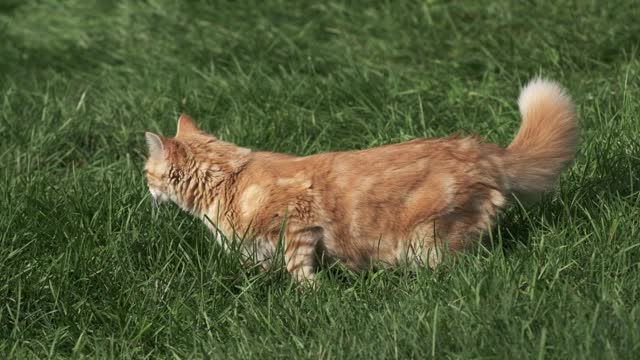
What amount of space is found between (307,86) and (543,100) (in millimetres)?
2230

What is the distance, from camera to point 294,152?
611cm

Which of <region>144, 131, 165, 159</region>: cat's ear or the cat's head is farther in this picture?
<region>144, 131, 165, 159</region>: cat's ear

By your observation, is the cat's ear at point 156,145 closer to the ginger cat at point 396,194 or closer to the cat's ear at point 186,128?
the cat's ear at point 186,128

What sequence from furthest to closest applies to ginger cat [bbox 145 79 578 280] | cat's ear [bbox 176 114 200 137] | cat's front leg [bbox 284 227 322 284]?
cat's ear [bbox 176 114 200 137] < cat's front leg [bbox 284 227 322 284] < ginger cat [bbox 145 79 578 280]

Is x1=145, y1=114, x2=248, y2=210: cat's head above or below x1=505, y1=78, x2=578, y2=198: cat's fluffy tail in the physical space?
below

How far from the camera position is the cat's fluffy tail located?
4676 millimetres

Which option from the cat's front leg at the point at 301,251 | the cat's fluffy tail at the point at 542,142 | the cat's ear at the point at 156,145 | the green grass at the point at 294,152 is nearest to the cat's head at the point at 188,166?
the cat's ear at the point at 156,145

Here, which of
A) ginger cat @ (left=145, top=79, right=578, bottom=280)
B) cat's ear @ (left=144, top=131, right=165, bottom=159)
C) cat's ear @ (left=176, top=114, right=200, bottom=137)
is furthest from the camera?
cat's ear @ (left=176, top=114, right=200, bottom=137)

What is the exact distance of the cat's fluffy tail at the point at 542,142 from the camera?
Result: 468cm

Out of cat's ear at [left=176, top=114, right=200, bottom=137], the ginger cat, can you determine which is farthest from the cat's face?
the ginger cat

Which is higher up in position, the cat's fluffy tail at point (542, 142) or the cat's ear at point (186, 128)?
the cat's fluffy tail at point (542, 142)

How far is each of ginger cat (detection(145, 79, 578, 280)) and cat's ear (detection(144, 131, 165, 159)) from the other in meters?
0.44

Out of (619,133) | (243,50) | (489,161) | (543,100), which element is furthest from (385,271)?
(243,50)

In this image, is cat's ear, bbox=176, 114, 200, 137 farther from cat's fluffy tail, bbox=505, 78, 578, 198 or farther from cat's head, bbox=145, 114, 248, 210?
cat's fluffy tail, bbox=505, 78, 578, 198
